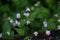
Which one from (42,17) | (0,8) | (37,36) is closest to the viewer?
(37,36)

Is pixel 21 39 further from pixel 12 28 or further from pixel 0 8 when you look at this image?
pixel 0 8

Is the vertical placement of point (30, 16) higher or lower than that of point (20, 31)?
higher

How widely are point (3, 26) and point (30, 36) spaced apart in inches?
28.1

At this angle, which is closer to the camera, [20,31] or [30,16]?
[20,31]

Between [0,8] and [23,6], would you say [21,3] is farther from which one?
[0,8]

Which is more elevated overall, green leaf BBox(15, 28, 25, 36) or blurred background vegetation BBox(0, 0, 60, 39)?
blurred background vegetation BBox(0, 0, 60, 39)

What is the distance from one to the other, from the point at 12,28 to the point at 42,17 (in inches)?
18.1

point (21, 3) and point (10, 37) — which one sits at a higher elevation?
point (21, 3)

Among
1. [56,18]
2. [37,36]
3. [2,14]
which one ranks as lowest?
[37,36]

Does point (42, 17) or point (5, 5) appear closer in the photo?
point (42, 17)

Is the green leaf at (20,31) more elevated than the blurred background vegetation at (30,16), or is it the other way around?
the blurred background vegetation at (30,16)

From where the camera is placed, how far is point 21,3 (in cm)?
357

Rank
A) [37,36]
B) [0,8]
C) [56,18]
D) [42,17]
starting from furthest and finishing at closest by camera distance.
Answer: [0,8], [42,17], [56,18], [37,36]

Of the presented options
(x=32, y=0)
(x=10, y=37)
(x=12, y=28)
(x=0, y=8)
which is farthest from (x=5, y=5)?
(x=10, y=37)
